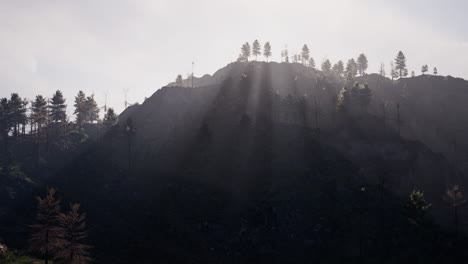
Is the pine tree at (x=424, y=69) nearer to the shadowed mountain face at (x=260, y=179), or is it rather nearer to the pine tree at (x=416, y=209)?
the shadowed mountain face at (x=260, y=179)

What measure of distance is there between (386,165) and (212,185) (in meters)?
44.4

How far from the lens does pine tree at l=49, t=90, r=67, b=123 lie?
9688 centimetres

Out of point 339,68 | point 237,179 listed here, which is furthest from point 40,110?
point 339,68

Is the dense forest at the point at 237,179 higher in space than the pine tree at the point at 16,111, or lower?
lower

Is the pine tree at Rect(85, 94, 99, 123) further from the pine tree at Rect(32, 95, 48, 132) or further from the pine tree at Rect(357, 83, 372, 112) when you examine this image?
the pine tree at Rect(357, 83, 372, 112)

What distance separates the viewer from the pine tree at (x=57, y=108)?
3814 inches

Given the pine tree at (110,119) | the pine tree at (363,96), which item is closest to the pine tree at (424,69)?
the pine tree at (363,96)

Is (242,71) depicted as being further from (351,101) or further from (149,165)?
(149,165)

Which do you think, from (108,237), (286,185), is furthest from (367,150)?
(108,237)

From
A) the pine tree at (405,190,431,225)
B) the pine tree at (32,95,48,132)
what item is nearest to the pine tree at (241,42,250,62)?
the pine tree at (32,95,48,132)

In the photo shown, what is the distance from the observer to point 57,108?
98.0 meters

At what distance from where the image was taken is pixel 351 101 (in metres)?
99.6

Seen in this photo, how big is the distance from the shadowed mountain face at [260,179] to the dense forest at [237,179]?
0.32 metres

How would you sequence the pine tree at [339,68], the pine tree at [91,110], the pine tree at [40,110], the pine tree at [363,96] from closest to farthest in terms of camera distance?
the pine tree at [40,110] < the pine tree at [363,96] < the pine tree at [91,110] < the pine tree at [339,68]
